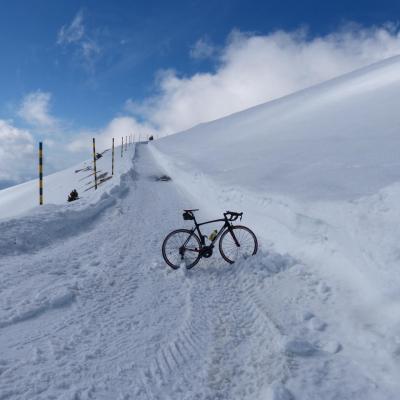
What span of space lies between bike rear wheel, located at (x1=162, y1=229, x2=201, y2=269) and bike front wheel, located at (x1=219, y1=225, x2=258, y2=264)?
53 centimetres

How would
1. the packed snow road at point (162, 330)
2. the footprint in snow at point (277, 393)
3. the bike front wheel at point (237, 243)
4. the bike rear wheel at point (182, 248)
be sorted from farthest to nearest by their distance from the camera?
the bike front wheel at point (237, 243)
the bike rear wheel at point (182, 248)
the packed snow road at point (162, 330)
the footprint in snow at point (277, 393)

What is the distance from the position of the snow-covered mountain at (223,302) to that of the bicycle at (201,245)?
241mm

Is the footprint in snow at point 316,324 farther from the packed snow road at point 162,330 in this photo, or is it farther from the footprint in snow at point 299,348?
the footprint in snow at point 299,348

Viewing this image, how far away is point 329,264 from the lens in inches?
233

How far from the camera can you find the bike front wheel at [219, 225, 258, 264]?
679 centimetres

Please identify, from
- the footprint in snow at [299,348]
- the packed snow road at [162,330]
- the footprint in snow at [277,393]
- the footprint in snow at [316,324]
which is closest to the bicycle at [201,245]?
the packed snow road at [162,330]

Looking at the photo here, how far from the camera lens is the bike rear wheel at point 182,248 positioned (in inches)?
257

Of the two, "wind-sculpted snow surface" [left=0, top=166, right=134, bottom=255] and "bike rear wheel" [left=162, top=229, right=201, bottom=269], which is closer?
"bike rear wheel" [left=162, top=229, right=201, bottom=269]

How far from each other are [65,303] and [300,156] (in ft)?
33.4

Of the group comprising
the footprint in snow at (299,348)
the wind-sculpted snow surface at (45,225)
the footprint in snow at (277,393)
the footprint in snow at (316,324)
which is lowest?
the footprint in snow at (277,393)

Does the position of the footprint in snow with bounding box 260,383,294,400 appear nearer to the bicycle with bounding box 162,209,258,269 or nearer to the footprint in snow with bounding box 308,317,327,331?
the footprint in snow with bounding box 308,317,327,331

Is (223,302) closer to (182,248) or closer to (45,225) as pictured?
(182,248)

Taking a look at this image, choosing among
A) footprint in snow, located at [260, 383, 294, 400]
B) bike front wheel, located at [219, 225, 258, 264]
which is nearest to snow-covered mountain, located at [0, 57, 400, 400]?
footprint in snow, located at [260, 383, 294, 400]

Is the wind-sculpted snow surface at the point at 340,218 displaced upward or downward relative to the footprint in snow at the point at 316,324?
upward
